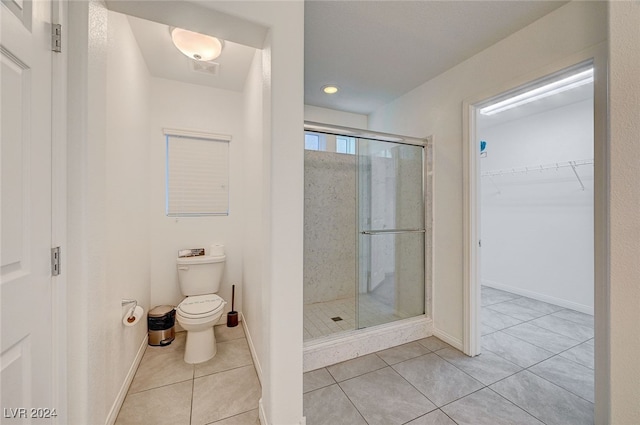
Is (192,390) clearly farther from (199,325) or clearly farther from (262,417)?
(262,417)

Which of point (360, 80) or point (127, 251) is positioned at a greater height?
point (360, 80)

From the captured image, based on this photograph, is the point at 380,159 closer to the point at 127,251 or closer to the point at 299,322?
the point at 299,322

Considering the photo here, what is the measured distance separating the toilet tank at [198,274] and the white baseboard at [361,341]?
44.1 inches

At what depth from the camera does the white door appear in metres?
0.74

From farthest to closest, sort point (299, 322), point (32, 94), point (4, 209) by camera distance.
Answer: point (299, 322) < point (32, 94) < point (4, 209)

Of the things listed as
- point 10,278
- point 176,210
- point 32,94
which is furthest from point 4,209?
point 176,210

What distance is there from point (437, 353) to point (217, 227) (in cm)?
240

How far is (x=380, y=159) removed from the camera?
2.51 metres

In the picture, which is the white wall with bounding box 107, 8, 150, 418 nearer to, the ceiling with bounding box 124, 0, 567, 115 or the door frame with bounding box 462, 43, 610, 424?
the ceiling with bounding box 124, 0, 567, 115

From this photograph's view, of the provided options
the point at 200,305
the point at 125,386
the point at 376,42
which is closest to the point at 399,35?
the point at 376,42

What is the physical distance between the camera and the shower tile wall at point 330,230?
9.61 feet

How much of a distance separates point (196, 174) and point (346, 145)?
5.27 ft

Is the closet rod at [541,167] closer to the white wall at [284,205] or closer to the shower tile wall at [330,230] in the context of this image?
the shower tile wall at [330,230]


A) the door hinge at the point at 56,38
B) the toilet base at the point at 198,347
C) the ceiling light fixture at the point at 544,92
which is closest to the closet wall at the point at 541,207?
the ceiling light fixture at the point at 544,92
